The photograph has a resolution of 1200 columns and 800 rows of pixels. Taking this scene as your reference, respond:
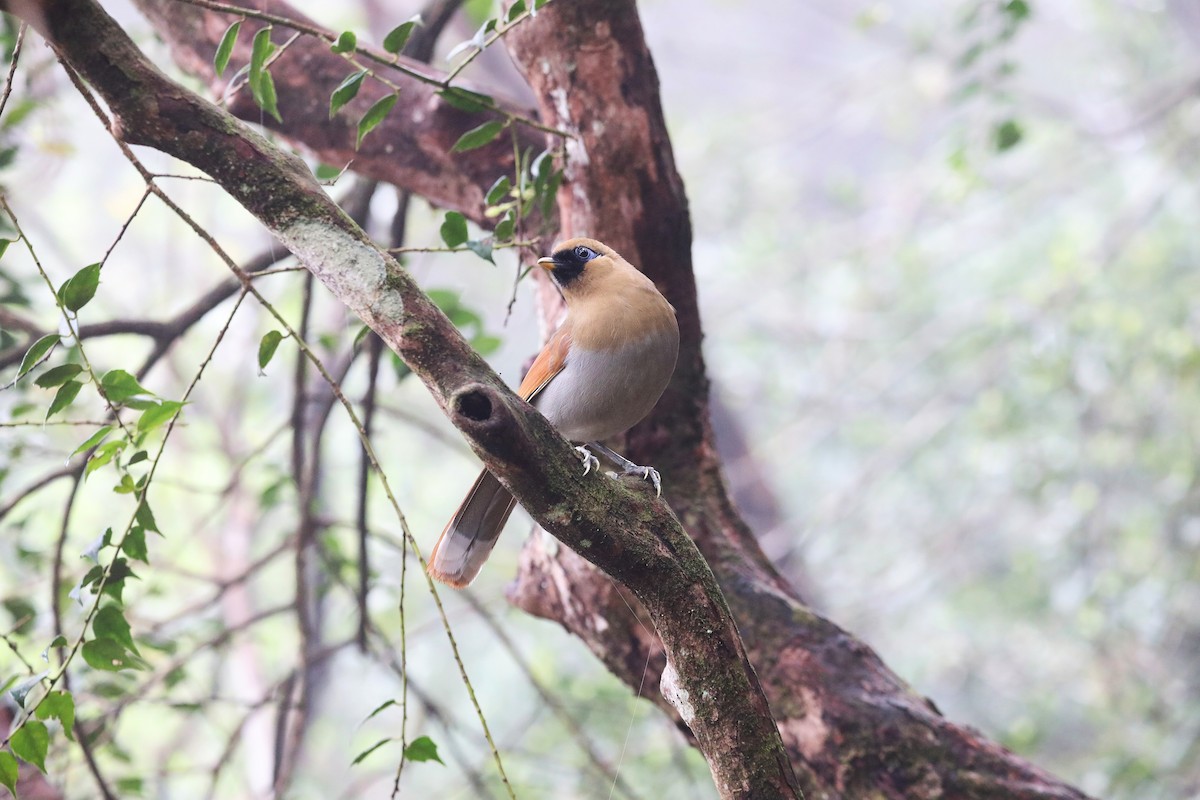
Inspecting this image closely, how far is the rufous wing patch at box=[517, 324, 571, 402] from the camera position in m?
2.15

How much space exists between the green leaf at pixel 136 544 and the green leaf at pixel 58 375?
265mm

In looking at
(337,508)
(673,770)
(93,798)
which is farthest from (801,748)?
(337,508)

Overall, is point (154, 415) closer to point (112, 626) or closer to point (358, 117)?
point (112, 626)

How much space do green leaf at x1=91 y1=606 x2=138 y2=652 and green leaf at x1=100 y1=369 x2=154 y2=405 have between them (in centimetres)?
36

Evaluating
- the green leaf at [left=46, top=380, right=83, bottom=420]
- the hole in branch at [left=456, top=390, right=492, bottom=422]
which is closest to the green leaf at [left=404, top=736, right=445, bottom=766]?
the hole in branch at [left=456, top=390, right=492, bottom=422]

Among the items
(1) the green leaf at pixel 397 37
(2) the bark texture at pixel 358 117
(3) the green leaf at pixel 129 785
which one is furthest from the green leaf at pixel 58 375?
(3) the green leaf at pixel 129 785

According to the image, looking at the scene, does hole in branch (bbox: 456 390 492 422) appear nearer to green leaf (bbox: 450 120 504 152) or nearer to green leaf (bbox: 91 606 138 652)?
green leaf (bbox: 91 606 138 652)

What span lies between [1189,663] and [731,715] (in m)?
5.23

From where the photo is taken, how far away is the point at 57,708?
1.49 m

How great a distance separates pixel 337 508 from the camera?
8.84 m

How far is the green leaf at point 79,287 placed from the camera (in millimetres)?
1505

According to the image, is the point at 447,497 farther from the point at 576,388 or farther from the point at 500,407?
the point at 500,407

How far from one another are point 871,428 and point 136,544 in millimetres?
7806

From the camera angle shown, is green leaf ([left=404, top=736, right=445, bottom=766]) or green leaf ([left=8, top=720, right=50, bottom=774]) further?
green leaf ([left=404, top=736, right=445, bottom=766])
